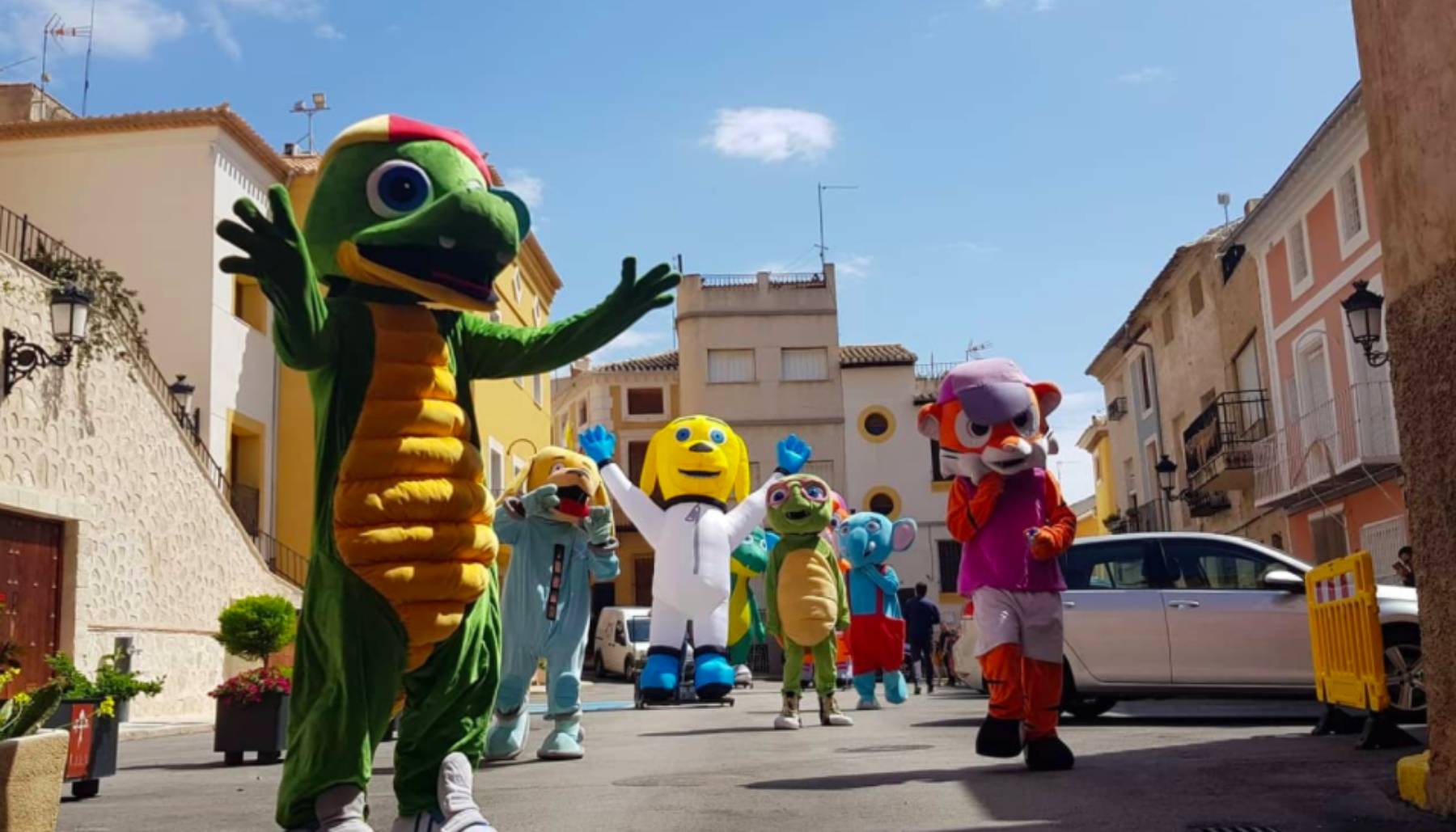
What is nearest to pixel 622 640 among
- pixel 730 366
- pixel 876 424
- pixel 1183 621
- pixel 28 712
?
pixel 730 366

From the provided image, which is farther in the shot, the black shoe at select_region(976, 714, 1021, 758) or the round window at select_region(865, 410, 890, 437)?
the round window at select_region(865, 410, 890, 437)

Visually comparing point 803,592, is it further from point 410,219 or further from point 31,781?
point 410,219

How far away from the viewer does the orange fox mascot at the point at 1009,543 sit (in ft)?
25.7

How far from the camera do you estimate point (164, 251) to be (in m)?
23.1

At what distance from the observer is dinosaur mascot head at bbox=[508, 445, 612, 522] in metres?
9.72

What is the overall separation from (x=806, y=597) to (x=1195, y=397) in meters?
22.6

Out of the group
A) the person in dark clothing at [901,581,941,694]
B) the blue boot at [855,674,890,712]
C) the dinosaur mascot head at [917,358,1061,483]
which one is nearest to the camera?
the dinosaur mascot head at [917,358,1061,483]

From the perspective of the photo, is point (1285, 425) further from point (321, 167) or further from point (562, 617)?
point (321, 167)

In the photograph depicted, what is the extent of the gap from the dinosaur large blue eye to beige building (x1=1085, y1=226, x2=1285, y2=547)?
2482 centimetres

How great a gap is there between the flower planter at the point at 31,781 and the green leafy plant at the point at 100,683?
2.70m

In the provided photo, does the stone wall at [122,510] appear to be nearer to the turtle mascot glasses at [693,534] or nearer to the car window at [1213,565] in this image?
the turtle mascot glasses at [693,534]

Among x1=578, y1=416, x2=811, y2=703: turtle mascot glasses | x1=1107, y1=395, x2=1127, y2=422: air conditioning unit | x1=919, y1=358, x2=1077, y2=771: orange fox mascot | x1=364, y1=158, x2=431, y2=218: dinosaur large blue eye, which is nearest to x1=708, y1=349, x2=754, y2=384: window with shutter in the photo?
x1=1107, y1=395, x2=1127, y2=422: air conditioning unit

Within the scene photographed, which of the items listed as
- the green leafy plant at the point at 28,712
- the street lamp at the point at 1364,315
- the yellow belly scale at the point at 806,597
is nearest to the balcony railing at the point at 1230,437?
the street lamp at the point at 1364,315

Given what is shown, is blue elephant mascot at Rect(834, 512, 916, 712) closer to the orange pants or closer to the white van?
the orange pants
